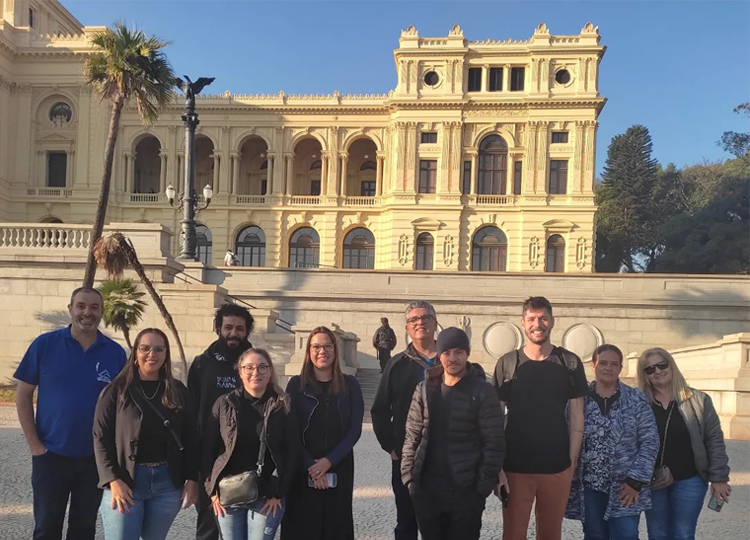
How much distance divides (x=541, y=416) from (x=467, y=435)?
27.0 inches

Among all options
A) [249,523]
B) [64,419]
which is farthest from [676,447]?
[64,419]

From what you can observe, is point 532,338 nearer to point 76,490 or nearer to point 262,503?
point 262,503

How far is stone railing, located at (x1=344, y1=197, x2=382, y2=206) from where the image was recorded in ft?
141

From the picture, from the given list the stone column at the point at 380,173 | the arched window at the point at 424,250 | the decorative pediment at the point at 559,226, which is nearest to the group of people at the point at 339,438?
the arched window at the point at 424,250

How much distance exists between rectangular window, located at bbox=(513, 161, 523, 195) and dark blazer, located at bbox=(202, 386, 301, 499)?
38.9 meters

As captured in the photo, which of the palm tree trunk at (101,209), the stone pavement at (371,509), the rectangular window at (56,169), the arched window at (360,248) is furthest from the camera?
the arched window at (360,248)

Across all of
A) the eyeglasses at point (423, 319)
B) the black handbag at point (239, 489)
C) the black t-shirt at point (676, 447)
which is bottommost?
the black handbag at point (239, 489)

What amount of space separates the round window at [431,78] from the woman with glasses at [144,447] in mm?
38951

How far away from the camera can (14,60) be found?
41.1 meters

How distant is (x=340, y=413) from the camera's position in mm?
4527

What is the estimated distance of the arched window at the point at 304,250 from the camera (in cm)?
4353

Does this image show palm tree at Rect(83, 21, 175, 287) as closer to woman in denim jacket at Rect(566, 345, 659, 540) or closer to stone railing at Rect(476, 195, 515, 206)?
woman in denim jacket at Rect(566, 345, 659, 540)

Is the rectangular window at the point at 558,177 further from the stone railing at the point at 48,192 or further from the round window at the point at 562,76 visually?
the stone railing at the point at 48,192

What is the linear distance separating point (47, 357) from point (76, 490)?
0.94 metres
